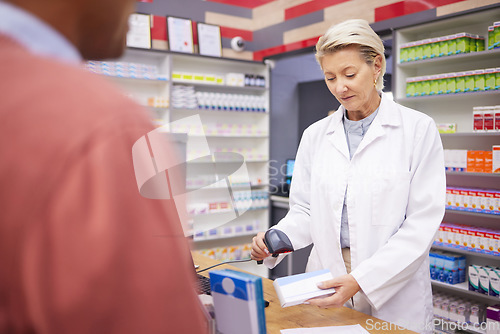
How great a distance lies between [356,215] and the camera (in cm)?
182

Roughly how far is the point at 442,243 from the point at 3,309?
423 cm

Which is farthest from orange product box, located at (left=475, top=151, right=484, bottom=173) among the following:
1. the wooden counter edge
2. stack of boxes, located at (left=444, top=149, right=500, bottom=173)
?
the wooden counter edge

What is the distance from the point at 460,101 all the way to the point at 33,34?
4.59 m

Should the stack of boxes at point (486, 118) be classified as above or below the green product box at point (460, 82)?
below

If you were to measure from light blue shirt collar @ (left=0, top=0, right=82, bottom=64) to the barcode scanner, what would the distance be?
4.51 ft

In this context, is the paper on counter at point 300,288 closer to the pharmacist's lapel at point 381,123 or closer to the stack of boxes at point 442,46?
the pharmacist's lapel at point 381,123

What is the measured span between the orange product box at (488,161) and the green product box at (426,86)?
81 centimetres

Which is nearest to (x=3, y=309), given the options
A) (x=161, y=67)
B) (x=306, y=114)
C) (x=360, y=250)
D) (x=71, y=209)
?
(x=71, y=209)

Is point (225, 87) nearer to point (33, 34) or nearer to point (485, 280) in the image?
point (485, 280)

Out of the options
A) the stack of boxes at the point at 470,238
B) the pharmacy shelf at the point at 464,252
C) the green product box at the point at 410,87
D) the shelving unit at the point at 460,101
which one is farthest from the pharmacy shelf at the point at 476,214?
the green product box at the point at 410,87

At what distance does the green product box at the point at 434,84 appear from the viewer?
4.08 metres

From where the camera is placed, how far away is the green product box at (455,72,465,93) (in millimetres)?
3908

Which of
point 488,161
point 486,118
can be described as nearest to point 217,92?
point 486,118

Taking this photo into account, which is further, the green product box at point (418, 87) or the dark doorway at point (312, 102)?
the dark doorway at point (312, 102)
